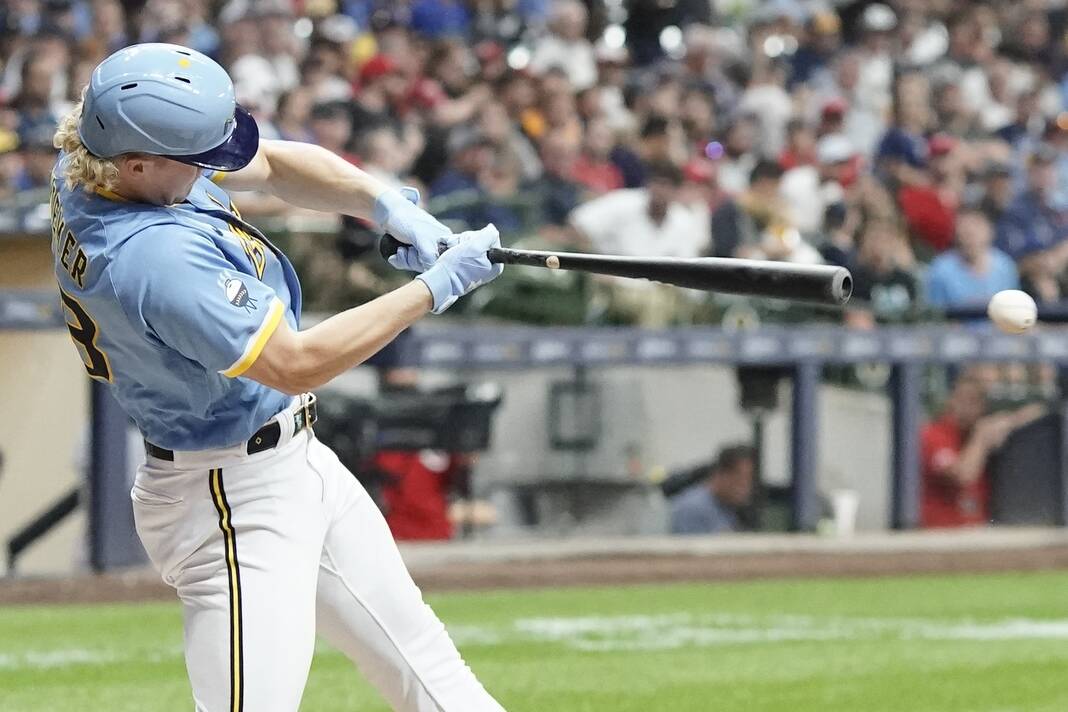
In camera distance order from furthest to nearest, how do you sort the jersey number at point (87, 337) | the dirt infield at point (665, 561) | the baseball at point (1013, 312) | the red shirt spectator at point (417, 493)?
the red shirt spectator at point (417, 493) → the dirt infield at point (665, 561) → the baseball at point (1013, 312) → the jersey number at point (87, 337)

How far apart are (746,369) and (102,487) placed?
350 centimetres

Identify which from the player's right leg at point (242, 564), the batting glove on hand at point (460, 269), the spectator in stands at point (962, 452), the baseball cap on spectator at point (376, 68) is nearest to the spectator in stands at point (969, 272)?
the spectator in stands at point (962, 452)

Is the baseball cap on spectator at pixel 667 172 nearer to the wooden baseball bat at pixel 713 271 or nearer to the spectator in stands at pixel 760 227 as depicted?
the spectator in stands at pixel 760 227

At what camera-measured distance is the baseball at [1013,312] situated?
4.14 meters

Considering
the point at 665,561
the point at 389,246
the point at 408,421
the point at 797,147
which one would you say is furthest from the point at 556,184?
the point at 389,246

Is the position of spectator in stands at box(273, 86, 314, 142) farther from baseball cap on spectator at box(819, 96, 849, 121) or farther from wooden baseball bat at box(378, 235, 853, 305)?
wooden baseball bat at box(378, 235, 853, 305)

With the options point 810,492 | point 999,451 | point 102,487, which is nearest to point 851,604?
point 810,492

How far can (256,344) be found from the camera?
3.21 meters

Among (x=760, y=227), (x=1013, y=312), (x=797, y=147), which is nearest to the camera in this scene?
(x=1013, y=312)

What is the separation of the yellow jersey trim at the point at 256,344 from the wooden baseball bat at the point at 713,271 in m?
0.55

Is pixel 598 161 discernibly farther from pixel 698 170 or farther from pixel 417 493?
pixel 417 493

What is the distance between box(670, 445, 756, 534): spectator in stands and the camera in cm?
937

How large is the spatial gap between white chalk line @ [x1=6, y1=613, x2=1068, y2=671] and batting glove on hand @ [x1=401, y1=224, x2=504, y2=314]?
3315mm

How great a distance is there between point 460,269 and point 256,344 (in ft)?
1.68
